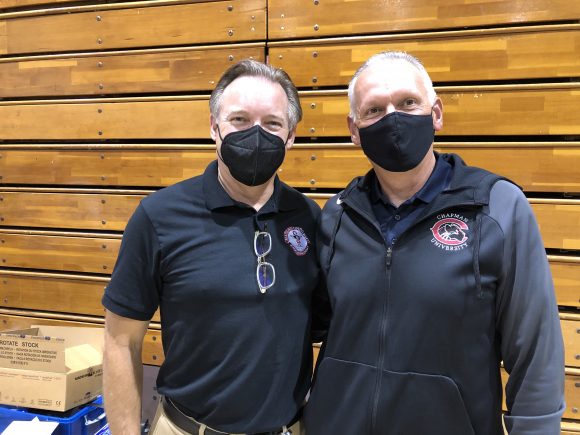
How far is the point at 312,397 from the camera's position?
121cm

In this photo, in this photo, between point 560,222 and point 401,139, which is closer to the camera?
point 401,139

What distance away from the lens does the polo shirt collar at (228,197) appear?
1.24 meters

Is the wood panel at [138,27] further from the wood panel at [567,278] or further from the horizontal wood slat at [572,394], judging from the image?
the horizontal wood slat at [572,394]

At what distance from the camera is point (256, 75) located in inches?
49.6

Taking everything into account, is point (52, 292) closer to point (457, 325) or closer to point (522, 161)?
point (457, 325)

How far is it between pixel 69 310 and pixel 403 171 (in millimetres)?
2667

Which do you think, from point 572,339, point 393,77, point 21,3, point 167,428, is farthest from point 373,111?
point 21,3

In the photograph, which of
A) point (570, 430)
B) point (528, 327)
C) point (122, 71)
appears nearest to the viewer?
point (528, 327)

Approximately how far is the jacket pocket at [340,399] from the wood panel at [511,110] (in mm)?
1672

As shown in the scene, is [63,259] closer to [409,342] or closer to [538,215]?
[409,342]

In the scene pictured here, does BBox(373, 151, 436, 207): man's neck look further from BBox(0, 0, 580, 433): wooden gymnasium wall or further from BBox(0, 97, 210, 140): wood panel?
BBox(0, 97, 210, 140): wood panel

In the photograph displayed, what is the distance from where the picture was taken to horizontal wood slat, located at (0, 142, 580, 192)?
229 cm

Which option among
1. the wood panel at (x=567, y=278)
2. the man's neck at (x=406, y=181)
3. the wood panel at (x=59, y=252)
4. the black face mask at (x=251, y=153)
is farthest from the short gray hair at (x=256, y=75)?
the wood panel at (x=59, y=252)

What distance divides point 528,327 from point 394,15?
77.4 inches
